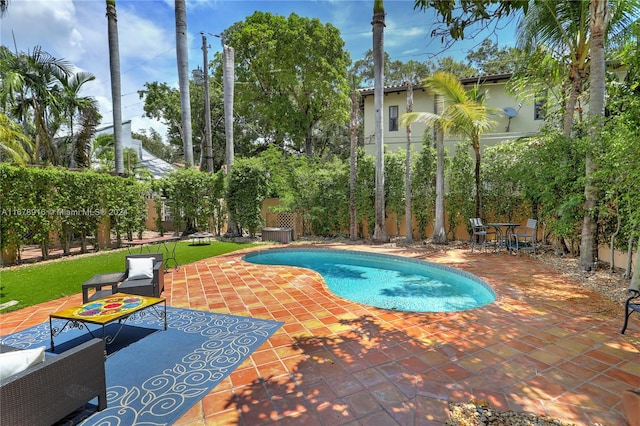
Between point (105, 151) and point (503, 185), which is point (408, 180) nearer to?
point (503, 185)

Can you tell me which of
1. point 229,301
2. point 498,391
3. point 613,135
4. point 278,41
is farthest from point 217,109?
point 498,391

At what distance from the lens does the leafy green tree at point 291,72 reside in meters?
18.7

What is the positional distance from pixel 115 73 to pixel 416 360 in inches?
621

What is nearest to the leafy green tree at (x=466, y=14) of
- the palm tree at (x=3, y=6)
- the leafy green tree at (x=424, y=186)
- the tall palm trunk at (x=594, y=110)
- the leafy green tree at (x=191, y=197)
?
the tall palm trunk at (x=594, y=110)

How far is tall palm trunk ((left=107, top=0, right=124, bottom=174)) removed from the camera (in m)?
12.6

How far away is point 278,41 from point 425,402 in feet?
67.0

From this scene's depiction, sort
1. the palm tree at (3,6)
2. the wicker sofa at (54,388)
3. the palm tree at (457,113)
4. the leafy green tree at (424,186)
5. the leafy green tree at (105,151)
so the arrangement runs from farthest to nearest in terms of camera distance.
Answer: the leafy green tree at (105,151), the leafy green tree at (424,186), the palm tree at (457,113), the palm tree at (3,6), the wicker sofa at (54,388)

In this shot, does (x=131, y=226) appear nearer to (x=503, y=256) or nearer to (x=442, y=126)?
(x=442, y=126)

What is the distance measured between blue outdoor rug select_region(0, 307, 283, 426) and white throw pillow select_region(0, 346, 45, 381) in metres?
0.75

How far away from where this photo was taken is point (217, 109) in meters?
26.9

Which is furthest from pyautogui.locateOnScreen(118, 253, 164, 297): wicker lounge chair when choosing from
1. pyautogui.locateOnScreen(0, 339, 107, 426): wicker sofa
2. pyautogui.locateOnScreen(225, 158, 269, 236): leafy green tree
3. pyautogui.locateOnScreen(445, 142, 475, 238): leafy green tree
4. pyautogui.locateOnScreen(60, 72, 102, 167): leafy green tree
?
pyautogui.locateOnScreen(60, 72, 102, 167): leafy green tree

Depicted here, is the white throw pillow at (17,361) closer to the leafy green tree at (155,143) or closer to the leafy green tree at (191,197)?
the leafy green tree at (191,197)

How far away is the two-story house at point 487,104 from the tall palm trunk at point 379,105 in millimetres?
2524

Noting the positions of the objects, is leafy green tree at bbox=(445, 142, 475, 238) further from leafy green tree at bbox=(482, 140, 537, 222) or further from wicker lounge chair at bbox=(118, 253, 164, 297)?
wicker lounge chair at bbox=(118, 253, 164, 297)
